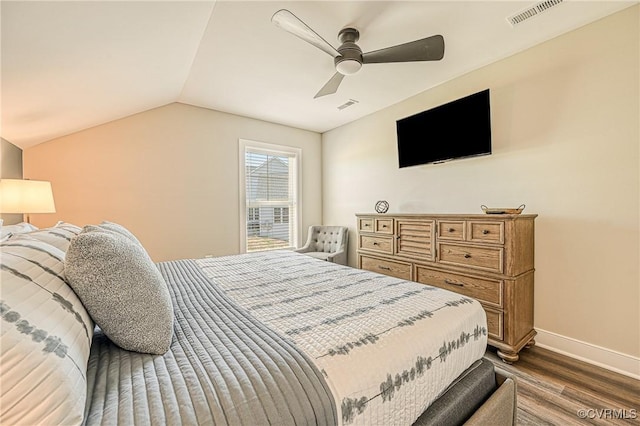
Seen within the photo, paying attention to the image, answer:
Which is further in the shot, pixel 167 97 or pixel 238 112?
pixel 238 112

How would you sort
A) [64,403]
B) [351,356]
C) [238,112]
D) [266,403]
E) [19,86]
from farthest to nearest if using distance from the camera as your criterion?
1. [238,112]
2. [19,86]
3. [351,356]
4. [266,403]
5. [64,403]

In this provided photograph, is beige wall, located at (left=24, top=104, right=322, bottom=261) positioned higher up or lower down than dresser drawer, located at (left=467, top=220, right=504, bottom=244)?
higher up

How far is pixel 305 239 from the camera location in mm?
4738

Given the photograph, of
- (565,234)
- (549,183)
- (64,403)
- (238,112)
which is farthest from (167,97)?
(565,234)

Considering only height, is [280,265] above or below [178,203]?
below

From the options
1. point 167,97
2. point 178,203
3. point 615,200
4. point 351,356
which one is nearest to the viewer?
point 351,356

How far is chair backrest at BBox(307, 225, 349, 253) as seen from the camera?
4141mm

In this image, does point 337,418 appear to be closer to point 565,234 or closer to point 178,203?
point 565,234

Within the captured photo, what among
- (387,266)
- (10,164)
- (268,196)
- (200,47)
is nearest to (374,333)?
(387,266)

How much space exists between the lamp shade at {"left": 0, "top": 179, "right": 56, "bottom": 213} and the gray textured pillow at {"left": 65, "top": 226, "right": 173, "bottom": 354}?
6.73ft

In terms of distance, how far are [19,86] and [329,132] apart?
3781 mm

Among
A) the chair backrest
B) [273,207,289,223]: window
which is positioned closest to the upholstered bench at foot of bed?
the chair backrest

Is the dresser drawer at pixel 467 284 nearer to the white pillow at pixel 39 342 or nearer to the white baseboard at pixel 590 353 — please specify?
the white baseboard at pixel 590 353

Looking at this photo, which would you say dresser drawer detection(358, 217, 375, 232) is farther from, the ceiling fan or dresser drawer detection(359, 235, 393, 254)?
the ceiling fan
